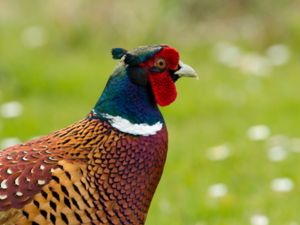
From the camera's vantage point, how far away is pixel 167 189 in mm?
7215

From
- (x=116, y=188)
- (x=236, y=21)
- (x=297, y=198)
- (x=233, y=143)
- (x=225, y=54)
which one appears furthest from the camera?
(x=236, y=21)

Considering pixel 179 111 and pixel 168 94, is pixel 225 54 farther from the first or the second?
pixel 168 94

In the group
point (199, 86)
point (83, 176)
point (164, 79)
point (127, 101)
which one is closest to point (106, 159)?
point (83, 176)

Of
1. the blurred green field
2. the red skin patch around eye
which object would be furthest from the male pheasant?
the blurred green field

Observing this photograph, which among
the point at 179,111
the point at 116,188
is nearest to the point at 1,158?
the point at 116,188

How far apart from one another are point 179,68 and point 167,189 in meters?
2.46

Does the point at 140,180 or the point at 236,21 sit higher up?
the point at 236,21

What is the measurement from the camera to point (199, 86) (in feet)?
32.7

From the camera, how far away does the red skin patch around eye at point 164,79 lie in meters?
4.82

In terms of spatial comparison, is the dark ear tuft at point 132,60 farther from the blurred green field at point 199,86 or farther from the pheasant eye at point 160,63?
the blurred green field at point 199,86

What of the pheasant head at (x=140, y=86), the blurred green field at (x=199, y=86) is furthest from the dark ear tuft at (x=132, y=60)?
the blurred green field at (x=199, y=86)

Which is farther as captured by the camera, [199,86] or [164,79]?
[199,86]

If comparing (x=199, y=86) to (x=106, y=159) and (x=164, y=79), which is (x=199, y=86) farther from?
(x=106, y=159)

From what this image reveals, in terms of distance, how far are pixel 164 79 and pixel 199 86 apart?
202 inches
